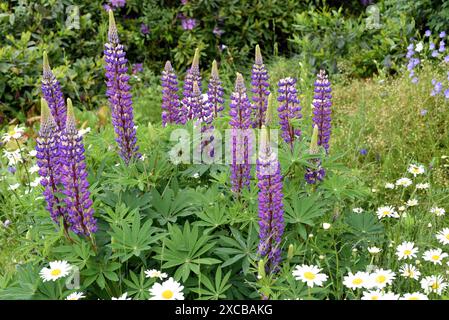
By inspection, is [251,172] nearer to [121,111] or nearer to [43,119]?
[121,111]

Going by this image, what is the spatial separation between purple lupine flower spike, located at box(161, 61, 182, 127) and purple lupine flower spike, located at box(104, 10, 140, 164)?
0.47m

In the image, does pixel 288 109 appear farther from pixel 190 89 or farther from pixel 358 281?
pixel 358 281

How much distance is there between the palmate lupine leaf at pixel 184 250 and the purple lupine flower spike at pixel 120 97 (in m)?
0.57

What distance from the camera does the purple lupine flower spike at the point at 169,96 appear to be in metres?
3.53

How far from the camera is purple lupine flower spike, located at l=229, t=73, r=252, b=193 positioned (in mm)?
2865

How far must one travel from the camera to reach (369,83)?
6273 millimetres

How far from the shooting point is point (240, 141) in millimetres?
2916

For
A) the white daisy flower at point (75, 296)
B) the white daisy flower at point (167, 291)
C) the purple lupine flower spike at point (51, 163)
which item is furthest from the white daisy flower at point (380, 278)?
the purple lupine flower spike at point (51, 163)

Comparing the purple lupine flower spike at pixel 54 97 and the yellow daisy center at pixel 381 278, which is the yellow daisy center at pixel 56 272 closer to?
the purple lupine flower spike at pixel 54 97

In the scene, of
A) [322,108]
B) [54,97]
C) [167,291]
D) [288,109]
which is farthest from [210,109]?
[167,291]
